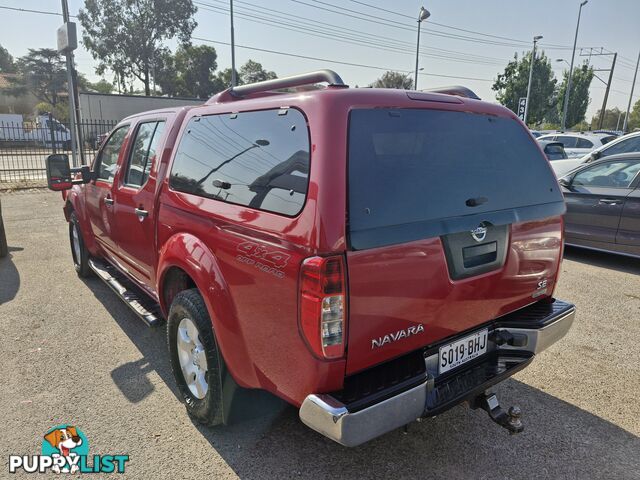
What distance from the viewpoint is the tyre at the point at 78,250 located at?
516cm

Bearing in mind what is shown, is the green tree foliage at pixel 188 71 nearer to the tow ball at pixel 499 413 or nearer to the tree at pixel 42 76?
the tree at pixel 42 76

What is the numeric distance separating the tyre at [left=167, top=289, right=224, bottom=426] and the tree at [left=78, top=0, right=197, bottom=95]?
53.3 metres

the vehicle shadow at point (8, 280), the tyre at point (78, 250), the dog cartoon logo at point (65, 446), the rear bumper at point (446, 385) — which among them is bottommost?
the vehicle shadow at point (8, 280)

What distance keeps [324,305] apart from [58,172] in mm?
3638

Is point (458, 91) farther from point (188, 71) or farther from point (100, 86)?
point (100, 86)

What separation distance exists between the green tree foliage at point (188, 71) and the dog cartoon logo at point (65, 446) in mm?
54073

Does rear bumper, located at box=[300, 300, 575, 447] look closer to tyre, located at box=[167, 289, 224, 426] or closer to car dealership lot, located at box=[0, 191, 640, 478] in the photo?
car dealership lot, located at box=[0, 191, 640, 478]

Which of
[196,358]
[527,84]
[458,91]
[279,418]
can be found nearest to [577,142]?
[458,91]

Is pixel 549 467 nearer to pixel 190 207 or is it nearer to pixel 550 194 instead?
pixel 550 194

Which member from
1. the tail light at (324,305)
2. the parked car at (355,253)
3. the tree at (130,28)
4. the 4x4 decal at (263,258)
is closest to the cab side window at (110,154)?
the parked car at (355,253)

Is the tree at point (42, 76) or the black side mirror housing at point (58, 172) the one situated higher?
the tree at point (42, 76)

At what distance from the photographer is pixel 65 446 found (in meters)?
2.62

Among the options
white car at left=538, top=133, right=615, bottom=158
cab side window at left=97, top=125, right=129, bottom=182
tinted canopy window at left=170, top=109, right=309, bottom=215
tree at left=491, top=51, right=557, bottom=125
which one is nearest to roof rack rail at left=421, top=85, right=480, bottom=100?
tinted canopy window at left=170, top=109, right=309, bottom=215

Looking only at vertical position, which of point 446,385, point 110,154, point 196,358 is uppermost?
point 110,154
